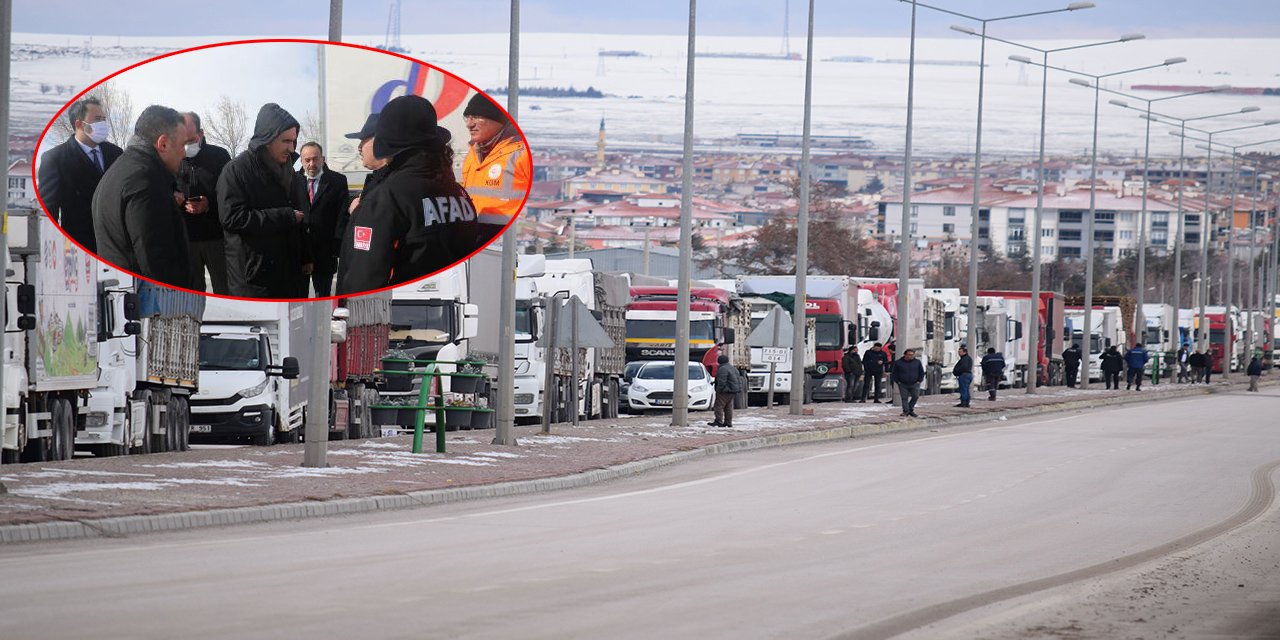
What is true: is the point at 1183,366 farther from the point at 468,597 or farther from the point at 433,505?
the point at 468,597

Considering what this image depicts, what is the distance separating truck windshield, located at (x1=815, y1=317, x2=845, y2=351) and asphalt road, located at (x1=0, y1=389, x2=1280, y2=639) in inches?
1166

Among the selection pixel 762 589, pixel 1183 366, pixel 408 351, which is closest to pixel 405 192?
pixel 762 589

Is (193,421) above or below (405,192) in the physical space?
below

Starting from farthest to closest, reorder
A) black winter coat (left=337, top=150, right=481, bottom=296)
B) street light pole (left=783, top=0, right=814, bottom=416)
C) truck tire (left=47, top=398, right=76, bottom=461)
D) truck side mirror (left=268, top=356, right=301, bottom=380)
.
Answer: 1. street light pole (left=783, top=0, right=814, bottom=416)
2. truck side mirror (left=268, top=356, right=301, bottom=380)
3. truck tire (left=47, top=398, right=76, bottom=461)
4. black winter coat (left=337, top=150, right=481, bottom=296)

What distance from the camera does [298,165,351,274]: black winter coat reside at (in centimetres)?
1694

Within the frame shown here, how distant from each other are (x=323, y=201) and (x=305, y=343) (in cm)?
1635

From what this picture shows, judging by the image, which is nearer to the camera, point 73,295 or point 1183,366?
point 73,295

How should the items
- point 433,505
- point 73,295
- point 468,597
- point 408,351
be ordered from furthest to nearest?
point 408,351 → point 73,295 → point 433,505 → point 468,597

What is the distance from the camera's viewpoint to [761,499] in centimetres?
2130

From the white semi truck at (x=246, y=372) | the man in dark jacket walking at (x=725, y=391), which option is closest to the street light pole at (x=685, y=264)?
the man in dark jacket walking at (x=725, y=391)

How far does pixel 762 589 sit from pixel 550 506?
7.17 m

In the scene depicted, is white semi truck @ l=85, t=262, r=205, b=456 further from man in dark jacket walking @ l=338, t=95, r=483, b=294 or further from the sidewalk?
man in dark jacket walking @ l=338, t=95, r=483, b=294

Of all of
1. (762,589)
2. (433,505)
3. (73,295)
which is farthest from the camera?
(73,295)

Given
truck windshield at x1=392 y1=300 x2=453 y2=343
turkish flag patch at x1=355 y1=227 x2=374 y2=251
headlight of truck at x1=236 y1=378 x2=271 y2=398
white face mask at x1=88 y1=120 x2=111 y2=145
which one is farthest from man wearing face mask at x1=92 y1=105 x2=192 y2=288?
truck windshield at x1=392 y1=300 x2=453 y2=343
